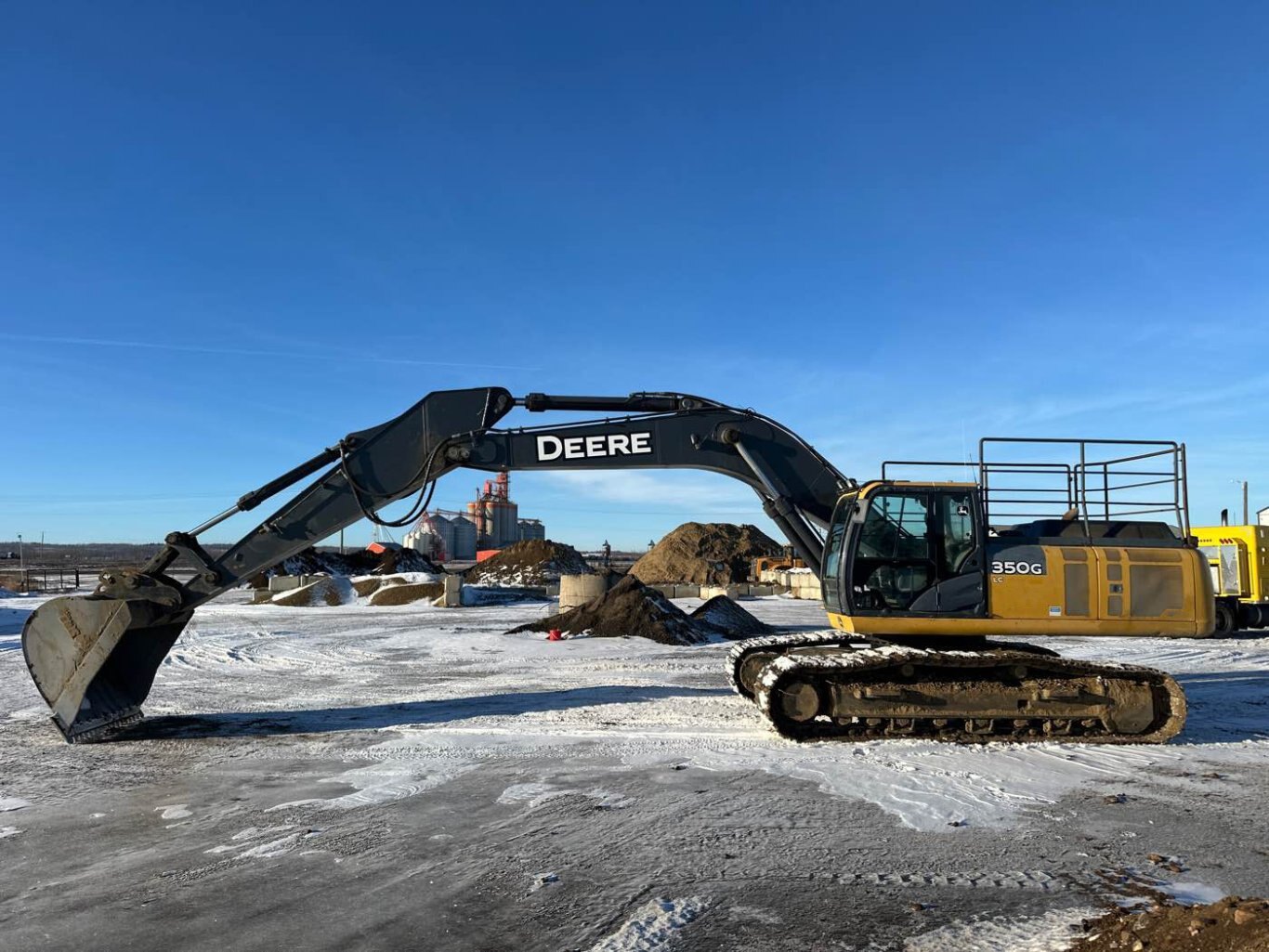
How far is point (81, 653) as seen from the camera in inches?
362

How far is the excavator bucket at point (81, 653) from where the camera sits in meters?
9.12

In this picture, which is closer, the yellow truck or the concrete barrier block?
the yellow truck

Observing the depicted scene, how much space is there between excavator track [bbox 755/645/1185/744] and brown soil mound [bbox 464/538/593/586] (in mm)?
36653

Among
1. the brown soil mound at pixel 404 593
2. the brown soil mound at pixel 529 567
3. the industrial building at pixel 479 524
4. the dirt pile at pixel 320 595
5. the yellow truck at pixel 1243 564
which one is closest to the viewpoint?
the yellow truck at pixel 1243 564

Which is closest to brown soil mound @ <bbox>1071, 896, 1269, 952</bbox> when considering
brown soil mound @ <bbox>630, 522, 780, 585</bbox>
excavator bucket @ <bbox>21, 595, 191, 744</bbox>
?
excavator bucket @ <bbox>21, 595, 191, 744</bbox>

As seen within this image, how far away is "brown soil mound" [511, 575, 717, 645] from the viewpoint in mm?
19516

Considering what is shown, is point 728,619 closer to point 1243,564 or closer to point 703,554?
point 1243,564

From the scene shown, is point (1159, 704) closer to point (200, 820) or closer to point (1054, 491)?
point (1054, 491)

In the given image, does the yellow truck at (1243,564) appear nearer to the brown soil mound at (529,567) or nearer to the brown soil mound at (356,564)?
the brown soil mound at (529,567)

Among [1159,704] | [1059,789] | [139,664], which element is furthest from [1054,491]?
[139,664]

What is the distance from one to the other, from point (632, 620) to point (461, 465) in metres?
10.4

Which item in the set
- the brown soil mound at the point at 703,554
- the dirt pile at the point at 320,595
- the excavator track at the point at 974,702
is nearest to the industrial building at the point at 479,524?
the brown soil mound at the point at 703,554

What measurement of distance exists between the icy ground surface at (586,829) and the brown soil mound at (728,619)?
9917 mm

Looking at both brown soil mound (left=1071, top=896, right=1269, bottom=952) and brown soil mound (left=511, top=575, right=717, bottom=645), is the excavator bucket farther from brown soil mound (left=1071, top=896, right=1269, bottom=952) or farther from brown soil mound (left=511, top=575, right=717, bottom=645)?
brown soil mound (left=511, top=575, right=717, bottom=645)
